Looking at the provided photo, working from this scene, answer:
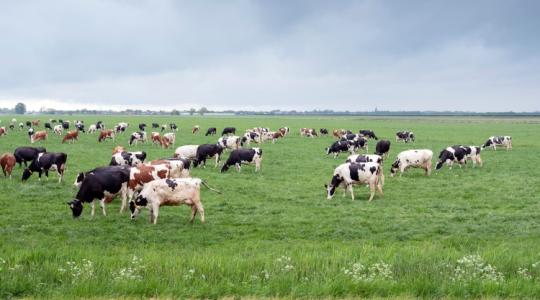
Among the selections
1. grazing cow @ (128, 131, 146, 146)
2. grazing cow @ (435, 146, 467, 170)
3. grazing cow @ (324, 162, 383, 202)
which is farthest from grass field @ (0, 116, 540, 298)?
grazing cow @ (128, 131, 146, 146)

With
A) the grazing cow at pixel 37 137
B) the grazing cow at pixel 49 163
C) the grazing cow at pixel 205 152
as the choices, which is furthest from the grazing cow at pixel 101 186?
the grazing cow at pixel 37 137

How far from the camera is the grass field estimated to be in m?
8.62

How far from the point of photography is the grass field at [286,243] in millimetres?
8617

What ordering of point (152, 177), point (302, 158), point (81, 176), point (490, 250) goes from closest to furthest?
point (490, 250)
point (152, 177)
point (81, 176)
point (302, 158)

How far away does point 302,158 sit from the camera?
36.0 m

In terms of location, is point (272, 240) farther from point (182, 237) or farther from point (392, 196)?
point (392, 196)

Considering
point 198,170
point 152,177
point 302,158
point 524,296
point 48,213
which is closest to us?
point 524,296

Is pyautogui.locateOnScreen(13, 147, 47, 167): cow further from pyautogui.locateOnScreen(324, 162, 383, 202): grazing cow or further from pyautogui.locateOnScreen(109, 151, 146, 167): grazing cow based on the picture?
pyautogui.locateOnScreen(324, 162, 383, 202): grazing cow

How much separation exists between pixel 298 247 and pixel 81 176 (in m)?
11.6

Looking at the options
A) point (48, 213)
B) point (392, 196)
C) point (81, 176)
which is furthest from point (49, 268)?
point (392, 196)

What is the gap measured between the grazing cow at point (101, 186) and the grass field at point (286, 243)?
2.03 ft

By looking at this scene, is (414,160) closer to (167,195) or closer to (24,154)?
(167,195)

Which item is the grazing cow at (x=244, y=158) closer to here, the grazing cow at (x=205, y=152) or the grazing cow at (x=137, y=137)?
the grazing cow at (x=205, y=152)

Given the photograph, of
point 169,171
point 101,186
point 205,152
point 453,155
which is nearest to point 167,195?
point 101,186
